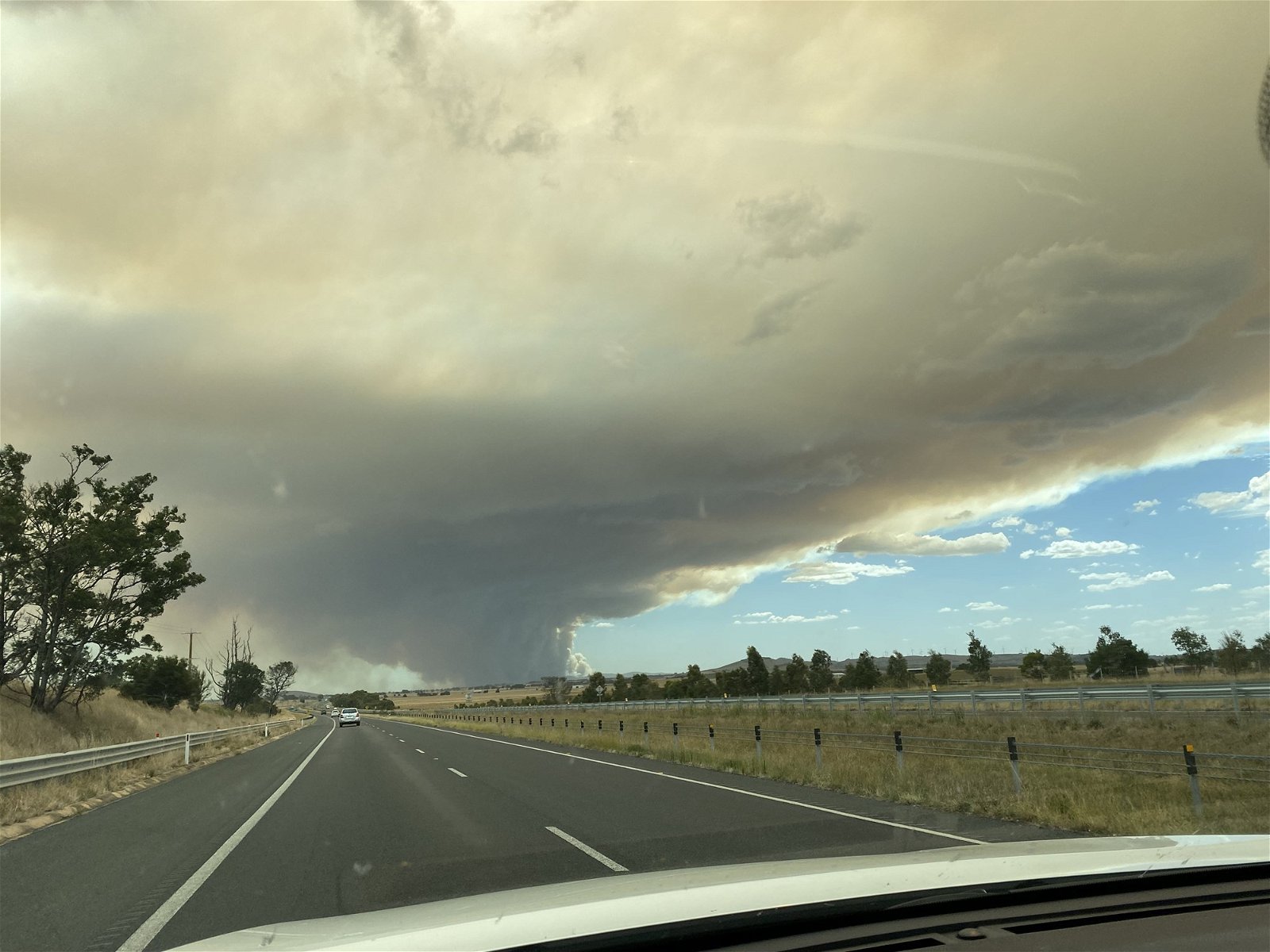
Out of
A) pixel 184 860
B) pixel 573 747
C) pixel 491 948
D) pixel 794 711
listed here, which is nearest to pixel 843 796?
pixel 184 860

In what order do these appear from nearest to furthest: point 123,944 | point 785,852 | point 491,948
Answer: point 491,948, point 123,944, point 785,852

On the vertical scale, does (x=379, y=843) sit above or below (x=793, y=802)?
above

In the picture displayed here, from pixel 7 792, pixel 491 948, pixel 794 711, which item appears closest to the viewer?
pixel 491 948

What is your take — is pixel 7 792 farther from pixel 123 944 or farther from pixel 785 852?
pixel 785 852

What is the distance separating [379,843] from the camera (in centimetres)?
957

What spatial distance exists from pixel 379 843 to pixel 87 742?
26.2 metres

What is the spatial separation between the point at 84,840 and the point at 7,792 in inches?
188

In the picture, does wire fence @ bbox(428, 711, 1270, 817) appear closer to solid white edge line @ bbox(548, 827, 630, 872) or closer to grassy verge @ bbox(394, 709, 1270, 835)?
grassy verge @ bbox(394, 709, 1270, 835)

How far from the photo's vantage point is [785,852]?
7.99m

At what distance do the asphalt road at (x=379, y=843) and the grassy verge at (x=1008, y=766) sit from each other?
999 millimetres

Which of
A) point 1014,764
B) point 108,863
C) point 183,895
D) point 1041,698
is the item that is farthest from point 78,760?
point 1041,698

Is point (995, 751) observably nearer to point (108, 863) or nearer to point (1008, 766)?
point (1008, 766)

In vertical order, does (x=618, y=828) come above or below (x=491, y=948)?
below

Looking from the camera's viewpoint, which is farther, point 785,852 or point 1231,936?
point 785,852
